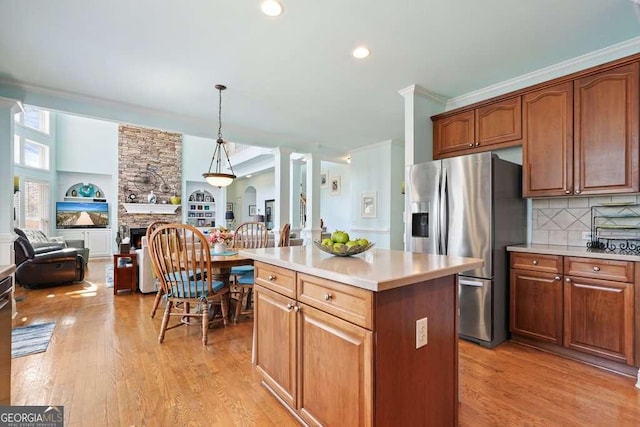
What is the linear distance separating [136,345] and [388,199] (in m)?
4.60

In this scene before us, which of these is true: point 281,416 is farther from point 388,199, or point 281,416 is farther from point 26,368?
point 388,199

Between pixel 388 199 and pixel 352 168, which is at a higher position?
pixel 352 168

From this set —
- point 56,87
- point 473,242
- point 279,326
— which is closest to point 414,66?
point 473,242

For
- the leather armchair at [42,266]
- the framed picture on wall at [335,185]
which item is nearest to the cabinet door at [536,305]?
the framed picture on wall at [335,185]

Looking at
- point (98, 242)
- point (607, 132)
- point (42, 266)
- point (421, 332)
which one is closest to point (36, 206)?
point (98, 242)

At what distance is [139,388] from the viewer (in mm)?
2025

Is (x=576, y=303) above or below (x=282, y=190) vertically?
below

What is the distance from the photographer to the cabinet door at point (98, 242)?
9008 millimetres

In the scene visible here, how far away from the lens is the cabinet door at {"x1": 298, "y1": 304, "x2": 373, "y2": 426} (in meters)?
1.25

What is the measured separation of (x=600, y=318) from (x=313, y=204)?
4714 millimetres

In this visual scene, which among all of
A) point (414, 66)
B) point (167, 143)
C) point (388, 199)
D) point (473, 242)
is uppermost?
point (167, 143)

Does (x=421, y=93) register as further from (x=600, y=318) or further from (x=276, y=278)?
(x=276, y=278)

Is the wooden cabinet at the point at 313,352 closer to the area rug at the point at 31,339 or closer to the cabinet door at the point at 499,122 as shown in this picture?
the area rug at the point at 31,339

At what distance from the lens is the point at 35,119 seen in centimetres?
794
